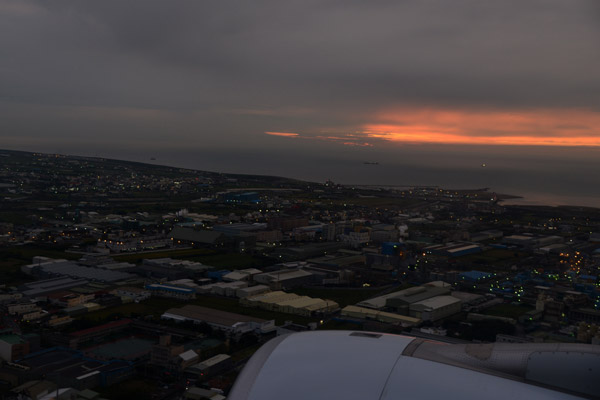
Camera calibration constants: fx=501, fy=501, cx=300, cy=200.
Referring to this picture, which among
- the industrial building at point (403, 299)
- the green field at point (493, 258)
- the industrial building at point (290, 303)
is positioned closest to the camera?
the industrial building at point (290, 303)

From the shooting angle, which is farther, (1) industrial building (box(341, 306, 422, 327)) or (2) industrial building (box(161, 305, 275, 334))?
(1) industrial building (box(341, 306, 422, 327))

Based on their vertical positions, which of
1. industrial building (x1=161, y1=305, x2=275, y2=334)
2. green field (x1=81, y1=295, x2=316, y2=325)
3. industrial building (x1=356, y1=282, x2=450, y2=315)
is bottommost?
green field (x1=81, y1=295, x2=316, y2=325)

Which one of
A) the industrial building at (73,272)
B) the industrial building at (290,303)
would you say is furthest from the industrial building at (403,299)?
the industrial building at (73,272)

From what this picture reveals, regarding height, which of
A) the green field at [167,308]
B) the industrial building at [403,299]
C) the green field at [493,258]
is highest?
the green field at [493,258]

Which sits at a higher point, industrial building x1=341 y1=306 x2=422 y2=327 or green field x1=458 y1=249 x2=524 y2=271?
green field x1=458 y1=249 x2=524 y2=271

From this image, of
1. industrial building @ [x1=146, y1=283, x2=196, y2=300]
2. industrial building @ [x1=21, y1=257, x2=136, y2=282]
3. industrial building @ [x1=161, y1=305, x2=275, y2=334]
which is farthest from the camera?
industrial building @ [x1=21, y1=257, x2=136, y2=282]

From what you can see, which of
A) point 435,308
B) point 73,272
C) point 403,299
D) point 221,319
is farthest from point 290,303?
point 73,272

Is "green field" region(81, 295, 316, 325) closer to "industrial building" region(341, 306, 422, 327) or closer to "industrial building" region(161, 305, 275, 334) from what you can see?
"industrial building" region(161, 305, 275, 334)

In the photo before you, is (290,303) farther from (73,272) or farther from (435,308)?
(73,272)

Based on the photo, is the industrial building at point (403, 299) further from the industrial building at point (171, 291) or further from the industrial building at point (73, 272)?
the industrial building at point (73, 272)

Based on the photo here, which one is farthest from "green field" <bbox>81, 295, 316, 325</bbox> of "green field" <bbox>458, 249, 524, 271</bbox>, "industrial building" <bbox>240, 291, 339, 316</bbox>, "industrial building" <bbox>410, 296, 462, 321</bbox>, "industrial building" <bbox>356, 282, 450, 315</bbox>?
"green field" <bbox>458, 249, 524, 271</bbox>

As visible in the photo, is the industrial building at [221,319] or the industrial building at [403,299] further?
the industrial building at [403,299]
